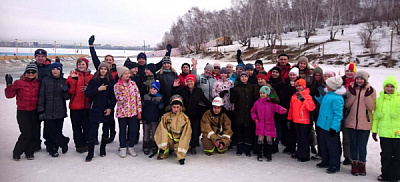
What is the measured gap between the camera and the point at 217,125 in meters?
4.39

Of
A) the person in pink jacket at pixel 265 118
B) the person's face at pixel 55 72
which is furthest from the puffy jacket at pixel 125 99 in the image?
the person in pink jacket at pixel 265 118

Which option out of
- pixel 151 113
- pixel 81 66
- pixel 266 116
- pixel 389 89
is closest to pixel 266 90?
pixel 266 116

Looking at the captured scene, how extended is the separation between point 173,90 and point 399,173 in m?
3.51

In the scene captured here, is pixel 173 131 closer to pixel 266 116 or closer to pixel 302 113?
pixel 266 116

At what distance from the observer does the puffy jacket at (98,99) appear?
12.9ft

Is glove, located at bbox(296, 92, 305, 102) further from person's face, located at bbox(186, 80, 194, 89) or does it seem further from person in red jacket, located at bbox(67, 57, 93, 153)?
person in red jacket, located at bbox(67, 57, 93, 153)

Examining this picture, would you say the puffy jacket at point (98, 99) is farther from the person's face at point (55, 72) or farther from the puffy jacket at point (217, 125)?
the puffy jacket at point (217, 125)

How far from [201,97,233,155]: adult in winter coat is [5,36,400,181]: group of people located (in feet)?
0.06

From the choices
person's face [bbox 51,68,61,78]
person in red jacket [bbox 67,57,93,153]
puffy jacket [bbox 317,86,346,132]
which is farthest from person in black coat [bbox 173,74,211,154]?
person's face [bbox 51,68,61,78]

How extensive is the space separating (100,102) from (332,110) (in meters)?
3.57

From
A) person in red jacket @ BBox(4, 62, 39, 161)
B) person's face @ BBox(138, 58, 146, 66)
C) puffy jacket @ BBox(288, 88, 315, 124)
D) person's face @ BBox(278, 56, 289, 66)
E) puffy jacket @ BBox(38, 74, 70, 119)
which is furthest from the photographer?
person's face @ BBox(138, 58, 146, 66)

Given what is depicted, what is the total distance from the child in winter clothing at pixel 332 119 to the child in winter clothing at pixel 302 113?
0.65 ft

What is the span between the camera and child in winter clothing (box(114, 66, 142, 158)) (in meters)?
4.04

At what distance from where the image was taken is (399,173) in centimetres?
321
